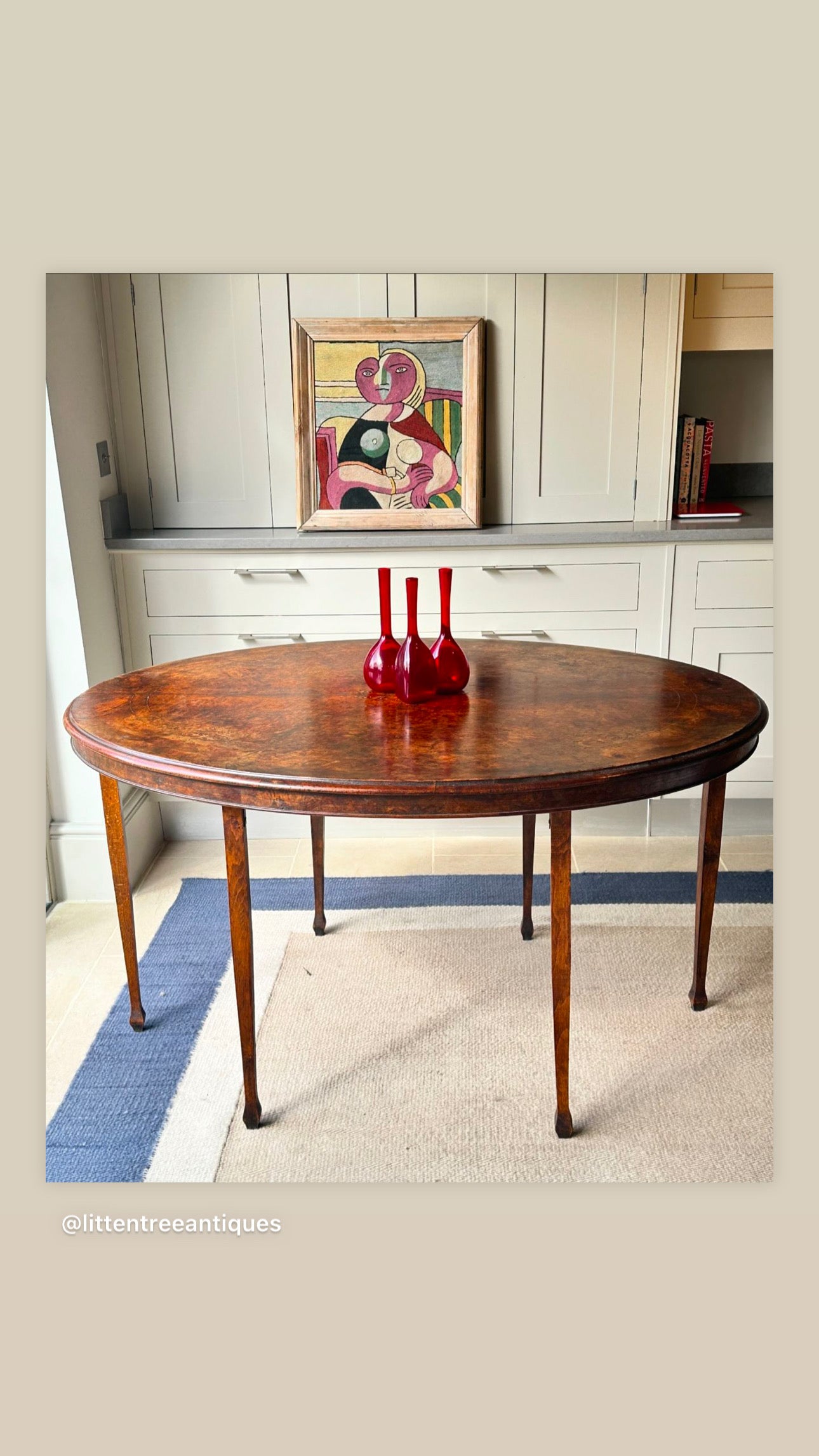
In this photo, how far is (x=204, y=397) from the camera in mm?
3346

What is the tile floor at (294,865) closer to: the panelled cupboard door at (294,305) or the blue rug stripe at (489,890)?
the blue rug stripe at (489,890)

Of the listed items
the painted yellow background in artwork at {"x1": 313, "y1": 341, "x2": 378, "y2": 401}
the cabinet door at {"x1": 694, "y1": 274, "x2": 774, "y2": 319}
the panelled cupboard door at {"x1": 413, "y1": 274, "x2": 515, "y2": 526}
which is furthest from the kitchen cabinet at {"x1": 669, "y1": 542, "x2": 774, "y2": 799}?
the painted yellow background in artwork at {"x1": 313, "y1": 341, "x2": 378, "y2": 401}

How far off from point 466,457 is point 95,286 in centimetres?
122

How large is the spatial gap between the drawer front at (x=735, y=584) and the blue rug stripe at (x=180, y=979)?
830mm

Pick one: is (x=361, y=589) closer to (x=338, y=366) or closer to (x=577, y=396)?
(x=338, y=366)

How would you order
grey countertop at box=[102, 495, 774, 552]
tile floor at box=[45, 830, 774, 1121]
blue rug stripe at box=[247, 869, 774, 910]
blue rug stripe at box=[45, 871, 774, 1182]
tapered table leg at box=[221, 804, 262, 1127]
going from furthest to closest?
1. grey countertop at box=[102, 495, 774, 552]
2. blue rug stripe at box=[247, 869, 774, 910]
3. tile floor at box=[45, 830, 774, 1121]
4. blue rug stripe at box=[45, 871, 774, 1182]
5. tapered table leg at box=[221, 804, 262, 1127]

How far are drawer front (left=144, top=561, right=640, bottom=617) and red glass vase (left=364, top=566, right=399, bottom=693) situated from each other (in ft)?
3.51

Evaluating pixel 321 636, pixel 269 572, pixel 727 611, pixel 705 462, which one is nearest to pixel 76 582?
pixel 269 572

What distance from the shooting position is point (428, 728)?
80.2 inches

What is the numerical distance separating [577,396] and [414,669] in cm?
160

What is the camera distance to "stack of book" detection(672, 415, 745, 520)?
136 inches

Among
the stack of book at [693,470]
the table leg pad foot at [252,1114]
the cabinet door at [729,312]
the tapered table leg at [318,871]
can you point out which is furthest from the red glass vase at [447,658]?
the cabinet door at [729,312]

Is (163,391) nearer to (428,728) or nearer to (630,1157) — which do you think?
(428,728)

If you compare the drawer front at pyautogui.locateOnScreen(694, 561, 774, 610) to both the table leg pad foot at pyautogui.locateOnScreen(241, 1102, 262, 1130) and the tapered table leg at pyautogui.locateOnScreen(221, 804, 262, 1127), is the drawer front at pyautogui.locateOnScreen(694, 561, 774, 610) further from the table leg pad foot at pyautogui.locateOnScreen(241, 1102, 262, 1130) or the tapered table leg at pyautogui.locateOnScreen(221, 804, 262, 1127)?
the table leg pad foot at pyautogui.locateOnScreen(241, 1102, 262, 1130)
